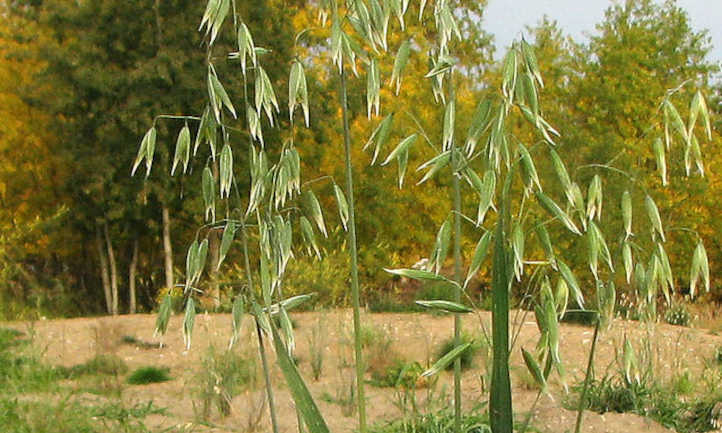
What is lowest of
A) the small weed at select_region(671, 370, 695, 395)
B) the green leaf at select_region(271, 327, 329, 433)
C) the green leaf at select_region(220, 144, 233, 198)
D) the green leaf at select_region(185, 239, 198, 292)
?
the small weed at select_region(671, 370, 695, 395)

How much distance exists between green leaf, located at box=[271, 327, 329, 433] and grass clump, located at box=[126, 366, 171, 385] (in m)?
4.45

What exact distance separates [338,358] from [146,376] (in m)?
1.31

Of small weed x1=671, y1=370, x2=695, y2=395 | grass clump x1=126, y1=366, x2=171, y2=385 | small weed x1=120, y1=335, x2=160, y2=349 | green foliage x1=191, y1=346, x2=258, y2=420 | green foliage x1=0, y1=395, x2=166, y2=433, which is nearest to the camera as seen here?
green foliage x1=0, y1=395, x2=166, y2=433

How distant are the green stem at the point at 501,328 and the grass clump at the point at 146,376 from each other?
4.65 meters

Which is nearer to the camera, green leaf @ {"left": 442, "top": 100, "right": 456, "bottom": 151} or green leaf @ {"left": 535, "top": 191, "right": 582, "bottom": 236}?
green leaf @ {"left": 535, "top": 191, "right": 582, "bottom": 236}

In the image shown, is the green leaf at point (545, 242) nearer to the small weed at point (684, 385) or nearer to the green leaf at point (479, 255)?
the green leaf at point (479, 255)

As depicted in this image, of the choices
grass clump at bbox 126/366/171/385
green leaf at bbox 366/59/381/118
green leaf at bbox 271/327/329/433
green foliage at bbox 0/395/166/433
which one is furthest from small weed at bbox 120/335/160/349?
green leaf at bbox 366/59/381/118

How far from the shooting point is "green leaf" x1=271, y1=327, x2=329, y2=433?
191cm

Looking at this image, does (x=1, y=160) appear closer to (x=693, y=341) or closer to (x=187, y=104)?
(x=187, y=104)

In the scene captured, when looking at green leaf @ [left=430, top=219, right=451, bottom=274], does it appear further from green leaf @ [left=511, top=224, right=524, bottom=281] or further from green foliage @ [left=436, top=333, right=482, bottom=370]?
green foliage @ [left=436, top=333, right=482, bottom=370]

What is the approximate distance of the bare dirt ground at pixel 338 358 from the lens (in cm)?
459

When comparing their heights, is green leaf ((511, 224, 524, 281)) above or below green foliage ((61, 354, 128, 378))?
above

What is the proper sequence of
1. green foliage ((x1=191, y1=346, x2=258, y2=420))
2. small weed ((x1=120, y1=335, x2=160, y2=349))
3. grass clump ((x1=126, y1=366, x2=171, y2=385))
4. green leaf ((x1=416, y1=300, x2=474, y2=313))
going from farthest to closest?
small weed ((x1=120, y1=335, x2=160, y2=349)) < grass clump ((x1=126, y1=366, x2=171, y2=385)) < green foliage ((x1=191, y1=346, x2=258, y2=420)) < green leaf ((x1=416, y1=300, x2=474, y2=313))

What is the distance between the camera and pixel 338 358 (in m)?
6.36
